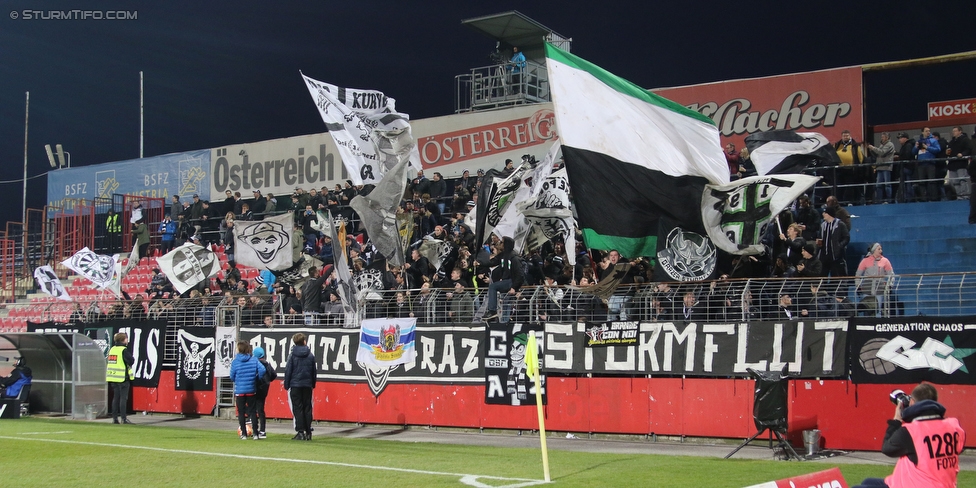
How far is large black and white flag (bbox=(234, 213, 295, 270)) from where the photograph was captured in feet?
76.6

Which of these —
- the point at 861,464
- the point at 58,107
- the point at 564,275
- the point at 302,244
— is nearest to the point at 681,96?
the point at 564,275

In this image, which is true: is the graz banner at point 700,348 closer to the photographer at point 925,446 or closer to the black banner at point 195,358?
the photographer at point 925,446

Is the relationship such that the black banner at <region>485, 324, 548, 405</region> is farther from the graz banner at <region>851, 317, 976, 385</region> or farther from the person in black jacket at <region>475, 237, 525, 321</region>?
the graz banner at <region>851, 317, 976, 385</region>

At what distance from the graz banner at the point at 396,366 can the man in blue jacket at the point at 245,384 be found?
3.16 metres

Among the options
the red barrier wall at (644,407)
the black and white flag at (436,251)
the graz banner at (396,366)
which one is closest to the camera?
the red barrier wall at (644,407)

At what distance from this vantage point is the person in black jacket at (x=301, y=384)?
17453 millimetres

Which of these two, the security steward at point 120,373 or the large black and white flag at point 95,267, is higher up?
the large black and white flag at point 95,267

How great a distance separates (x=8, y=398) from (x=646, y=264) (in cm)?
1669

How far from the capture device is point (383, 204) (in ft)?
63.6

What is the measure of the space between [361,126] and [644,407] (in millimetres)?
9061

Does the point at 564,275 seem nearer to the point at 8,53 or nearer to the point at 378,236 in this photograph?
the point at 378,236

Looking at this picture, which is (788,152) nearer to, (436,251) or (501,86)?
(436,251)

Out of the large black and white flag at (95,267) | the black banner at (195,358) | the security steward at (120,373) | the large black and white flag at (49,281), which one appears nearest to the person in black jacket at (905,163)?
the black banner at (195,358)

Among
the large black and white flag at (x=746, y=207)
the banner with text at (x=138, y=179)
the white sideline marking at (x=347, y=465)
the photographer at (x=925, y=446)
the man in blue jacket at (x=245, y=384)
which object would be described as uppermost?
the banner with text at (x=138, y=179)
